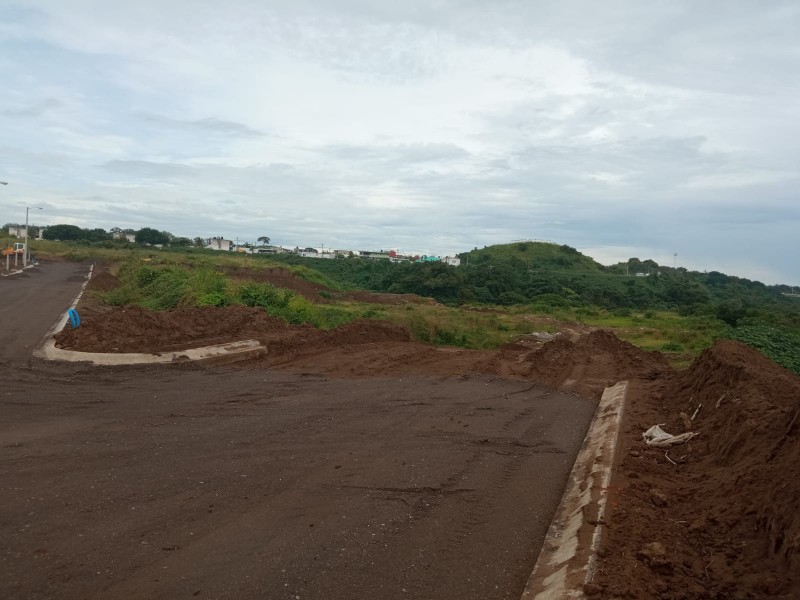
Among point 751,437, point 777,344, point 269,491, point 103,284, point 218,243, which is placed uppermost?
point 218,243

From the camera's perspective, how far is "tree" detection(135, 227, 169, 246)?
124250 mm

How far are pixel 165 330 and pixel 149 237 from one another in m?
115

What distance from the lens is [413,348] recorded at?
66.5 feet

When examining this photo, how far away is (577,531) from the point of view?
6.18 m

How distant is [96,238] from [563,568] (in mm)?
120649

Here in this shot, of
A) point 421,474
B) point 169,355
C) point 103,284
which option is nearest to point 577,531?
point 421,474

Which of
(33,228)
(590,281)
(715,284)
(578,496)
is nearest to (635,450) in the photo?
(578,496)

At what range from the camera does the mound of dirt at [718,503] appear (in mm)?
4816

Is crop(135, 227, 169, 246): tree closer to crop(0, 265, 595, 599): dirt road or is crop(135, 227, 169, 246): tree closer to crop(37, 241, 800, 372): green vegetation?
crop(37, 241, 800, 372): green vegetation

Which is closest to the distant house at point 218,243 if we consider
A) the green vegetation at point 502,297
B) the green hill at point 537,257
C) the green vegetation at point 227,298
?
the green vegetation at point 502,297

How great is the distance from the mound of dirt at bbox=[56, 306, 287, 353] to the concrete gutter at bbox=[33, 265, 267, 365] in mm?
355

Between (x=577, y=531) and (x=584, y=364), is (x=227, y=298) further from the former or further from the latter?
(x=577, y=531)

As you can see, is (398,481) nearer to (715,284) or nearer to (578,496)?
(578,496)

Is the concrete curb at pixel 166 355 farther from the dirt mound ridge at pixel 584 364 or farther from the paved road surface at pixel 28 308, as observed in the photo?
the dirt mound ridge at pixel 584 364
